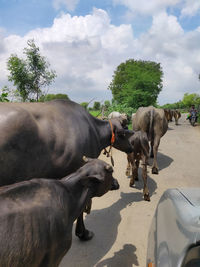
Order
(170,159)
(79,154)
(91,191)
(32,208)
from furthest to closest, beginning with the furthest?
(170,159) < (79,154) < (91,191) < (32,208)

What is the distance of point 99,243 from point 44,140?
2.12m

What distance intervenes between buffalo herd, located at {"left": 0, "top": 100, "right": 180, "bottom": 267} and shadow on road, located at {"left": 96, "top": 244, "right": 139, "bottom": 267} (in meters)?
0.60

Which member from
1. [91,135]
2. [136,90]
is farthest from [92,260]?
[136,90]

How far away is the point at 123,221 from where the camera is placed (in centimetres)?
406

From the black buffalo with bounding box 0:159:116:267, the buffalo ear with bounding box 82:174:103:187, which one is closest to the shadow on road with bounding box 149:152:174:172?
the buffalo ear with bounding box 82:174:103:187

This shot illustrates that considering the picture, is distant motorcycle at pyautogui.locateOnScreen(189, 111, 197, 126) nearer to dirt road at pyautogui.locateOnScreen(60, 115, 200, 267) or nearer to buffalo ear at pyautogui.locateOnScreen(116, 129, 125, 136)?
dirt road at pyautogui.locateOnScreen(60, 115, 200, 267)

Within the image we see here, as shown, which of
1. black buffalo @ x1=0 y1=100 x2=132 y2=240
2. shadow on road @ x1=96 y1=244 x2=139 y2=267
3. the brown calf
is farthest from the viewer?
the brown calf

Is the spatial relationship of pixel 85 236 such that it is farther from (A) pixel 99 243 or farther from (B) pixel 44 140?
(B) pixel 44 140

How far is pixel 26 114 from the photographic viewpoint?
2438 millimetres

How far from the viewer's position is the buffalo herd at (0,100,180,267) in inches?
60.7

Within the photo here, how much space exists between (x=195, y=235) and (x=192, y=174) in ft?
18.7

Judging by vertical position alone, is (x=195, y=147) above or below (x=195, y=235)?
below

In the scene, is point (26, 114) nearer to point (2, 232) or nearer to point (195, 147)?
point (2, 232)

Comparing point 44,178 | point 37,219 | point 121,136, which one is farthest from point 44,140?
point 121,136
